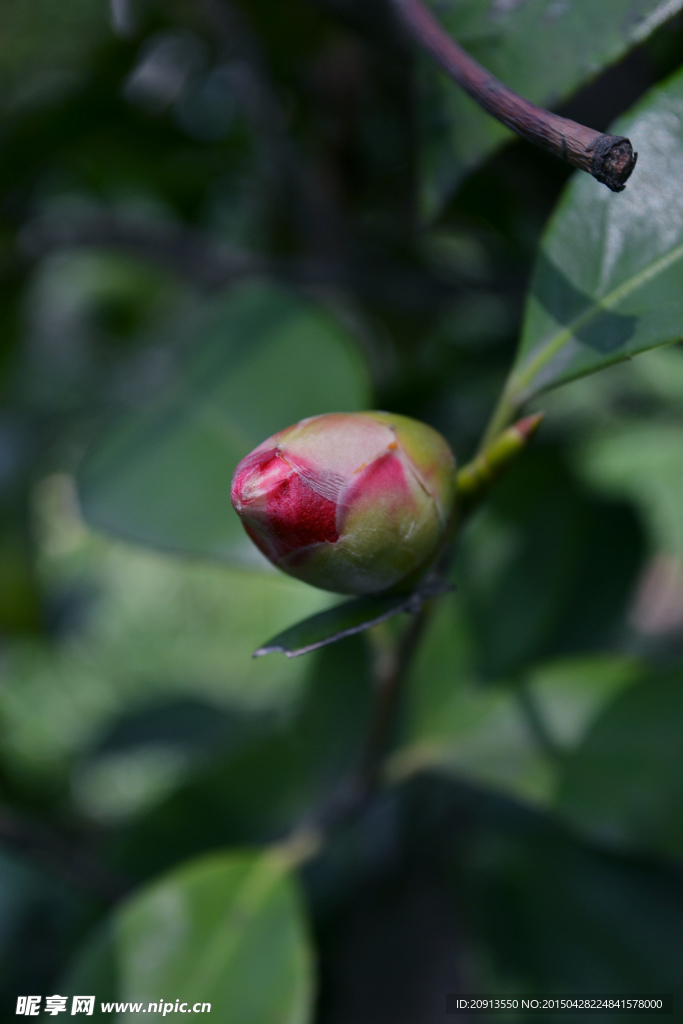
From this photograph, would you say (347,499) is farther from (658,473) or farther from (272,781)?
(658,473)

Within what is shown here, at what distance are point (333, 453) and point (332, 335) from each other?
1.11 ft

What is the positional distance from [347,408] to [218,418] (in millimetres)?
128

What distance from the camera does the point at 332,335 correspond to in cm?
65

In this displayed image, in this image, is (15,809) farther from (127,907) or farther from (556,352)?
(556,352)

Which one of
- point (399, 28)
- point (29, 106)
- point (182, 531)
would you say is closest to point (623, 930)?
point (182, 531)

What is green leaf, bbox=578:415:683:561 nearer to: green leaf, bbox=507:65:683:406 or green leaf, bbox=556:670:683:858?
green leaf, bbox=556:670:683:858

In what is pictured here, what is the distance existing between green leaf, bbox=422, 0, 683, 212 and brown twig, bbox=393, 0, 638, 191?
3.9 inches

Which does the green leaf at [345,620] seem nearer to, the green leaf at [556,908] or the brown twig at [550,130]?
the brown twig at [550,130]

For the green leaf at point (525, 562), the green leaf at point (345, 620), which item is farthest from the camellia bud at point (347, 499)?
the green leaf at point (525, 562)

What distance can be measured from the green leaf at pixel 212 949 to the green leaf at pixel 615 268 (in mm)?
401

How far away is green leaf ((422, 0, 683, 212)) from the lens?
408 millimetres

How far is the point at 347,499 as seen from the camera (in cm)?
33

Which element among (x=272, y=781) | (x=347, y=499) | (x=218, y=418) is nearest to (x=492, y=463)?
(x=347, y=499)

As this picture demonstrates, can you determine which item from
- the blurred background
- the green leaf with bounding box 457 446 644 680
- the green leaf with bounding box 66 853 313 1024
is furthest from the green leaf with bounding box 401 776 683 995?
the green leaf with bounding box 66 853 313 1024
